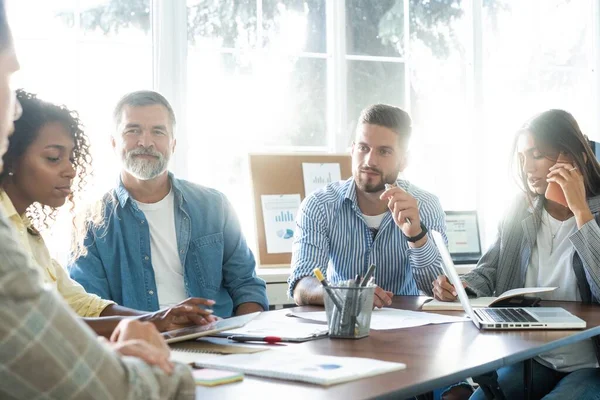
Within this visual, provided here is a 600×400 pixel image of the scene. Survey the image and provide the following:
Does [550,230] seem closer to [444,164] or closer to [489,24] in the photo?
[444,164]

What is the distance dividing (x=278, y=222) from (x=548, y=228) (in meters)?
1.62

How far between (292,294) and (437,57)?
7.52 feet

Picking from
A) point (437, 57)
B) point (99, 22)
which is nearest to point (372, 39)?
point (437, 57)

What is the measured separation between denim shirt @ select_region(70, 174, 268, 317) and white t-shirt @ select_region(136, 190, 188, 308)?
3 cm

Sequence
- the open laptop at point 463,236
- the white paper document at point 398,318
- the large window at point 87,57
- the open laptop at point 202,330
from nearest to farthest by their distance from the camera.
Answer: the open laptop at point 202,330 < the white paper document at point 398,318 < the large window at point 87,57 < the open laptop at point 463,236

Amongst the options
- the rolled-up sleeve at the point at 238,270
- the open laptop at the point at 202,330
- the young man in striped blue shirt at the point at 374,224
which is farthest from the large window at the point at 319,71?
the open laptop at the point at 202,330

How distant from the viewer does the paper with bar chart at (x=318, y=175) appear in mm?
3943

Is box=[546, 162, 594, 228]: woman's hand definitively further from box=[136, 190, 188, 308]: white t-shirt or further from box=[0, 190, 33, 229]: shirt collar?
box=[0, 190, 33, 229]: shirt collar

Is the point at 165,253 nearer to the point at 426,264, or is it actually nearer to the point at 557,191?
the point at 426,264

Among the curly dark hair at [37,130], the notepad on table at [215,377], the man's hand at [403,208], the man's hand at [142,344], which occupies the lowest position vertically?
the notepad on table at [215,377]

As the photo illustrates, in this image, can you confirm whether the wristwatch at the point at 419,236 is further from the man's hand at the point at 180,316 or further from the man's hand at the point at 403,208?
the man's hand at the point at 180,316

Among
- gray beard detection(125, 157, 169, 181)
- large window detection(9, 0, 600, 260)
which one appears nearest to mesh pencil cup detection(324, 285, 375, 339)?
gray beard detection(125, 157, 169, 181)

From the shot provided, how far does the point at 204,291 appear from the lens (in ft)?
8.92

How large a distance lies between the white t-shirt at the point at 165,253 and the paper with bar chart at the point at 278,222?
41.6 inches
